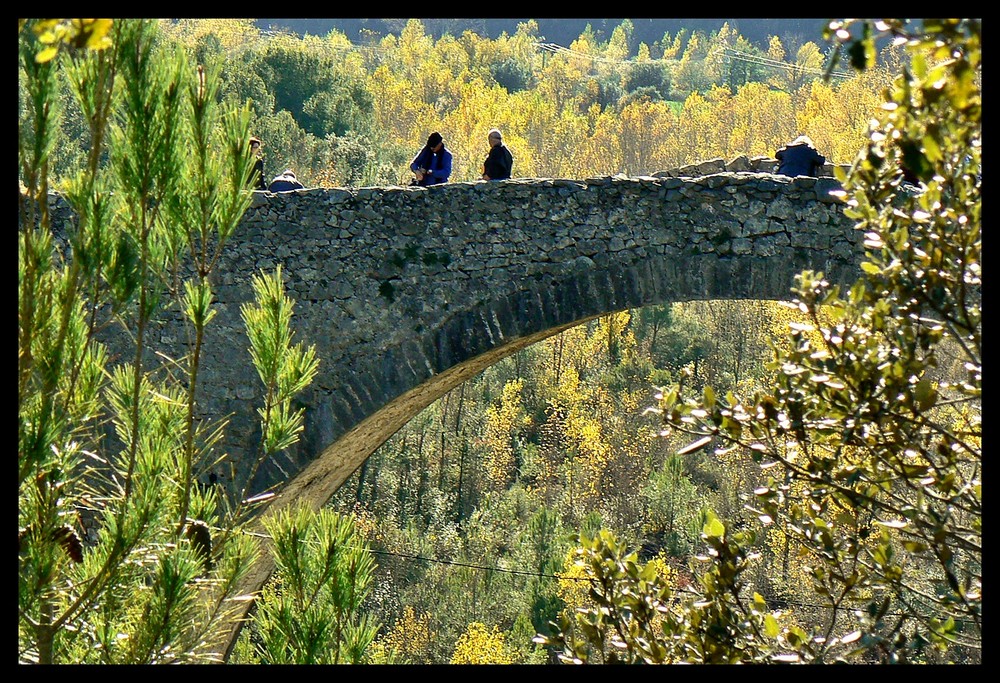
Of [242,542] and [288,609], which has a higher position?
[242,542]

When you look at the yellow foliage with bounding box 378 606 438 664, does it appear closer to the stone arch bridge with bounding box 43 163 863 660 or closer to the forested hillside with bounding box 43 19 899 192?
the forested hillside with bounding box 43 19 899 192

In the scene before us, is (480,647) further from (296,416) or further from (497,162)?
(296,416)

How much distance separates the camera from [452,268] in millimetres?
8109

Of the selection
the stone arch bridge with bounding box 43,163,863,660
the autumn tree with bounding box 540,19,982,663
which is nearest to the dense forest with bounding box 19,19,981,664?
the autumn tree with bounding box 540,19,982,663

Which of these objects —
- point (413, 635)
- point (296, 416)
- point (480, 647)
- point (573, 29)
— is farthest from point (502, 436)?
point (573, 29)

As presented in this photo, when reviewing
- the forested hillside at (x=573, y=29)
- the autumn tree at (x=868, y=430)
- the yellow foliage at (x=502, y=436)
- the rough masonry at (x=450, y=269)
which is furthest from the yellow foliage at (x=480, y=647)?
the forested hillside at (x=573, y=29)

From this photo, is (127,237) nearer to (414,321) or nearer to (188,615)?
(188,615)

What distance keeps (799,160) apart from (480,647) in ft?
38.6

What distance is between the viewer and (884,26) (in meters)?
1.97

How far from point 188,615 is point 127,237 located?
845 millimetres

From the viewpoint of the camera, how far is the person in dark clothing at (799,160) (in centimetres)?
838

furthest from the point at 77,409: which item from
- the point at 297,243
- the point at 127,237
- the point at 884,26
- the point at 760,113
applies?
the point at 760,113

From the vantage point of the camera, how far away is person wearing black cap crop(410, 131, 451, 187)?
869 cm

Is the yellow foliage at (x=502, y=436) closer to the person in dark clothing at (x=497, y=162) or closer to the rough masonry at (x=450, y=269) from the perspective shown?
the person in dark clothing at (x=497, y=162)
